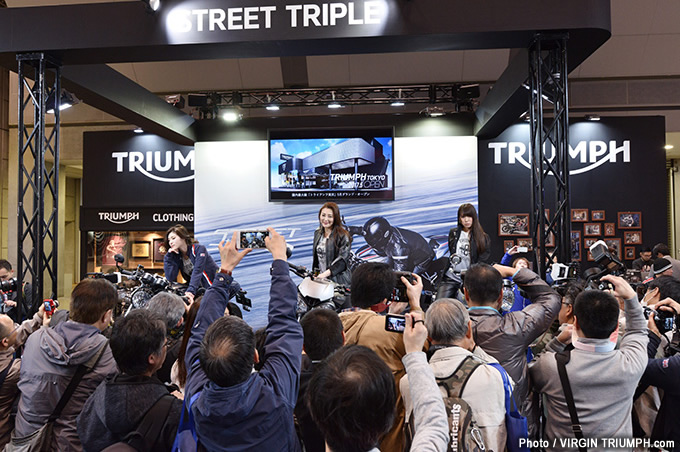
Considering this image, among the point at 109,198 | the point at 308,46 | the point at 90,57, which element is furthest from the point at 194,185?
the point at 308,46

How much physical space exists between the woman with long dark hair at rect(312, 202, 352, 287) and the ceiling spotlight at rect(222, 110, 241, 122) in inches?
152

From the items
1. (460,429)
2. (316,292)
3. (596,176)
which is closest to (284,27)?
(316,292)

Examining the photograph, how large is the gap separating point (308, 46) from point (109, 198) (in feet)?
19.6

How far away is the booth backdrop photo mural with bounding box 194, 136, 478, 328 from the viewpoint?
8133 mm

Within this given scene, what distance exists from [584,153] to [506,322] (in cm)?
710

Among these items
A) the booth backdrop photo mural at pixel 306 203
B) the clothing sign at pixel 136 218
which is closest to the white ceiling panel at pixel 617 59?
the booth backdrop photo mural at pixel 306 203

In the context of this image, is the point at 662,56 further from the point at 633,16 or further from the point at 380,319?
the point at 380,319

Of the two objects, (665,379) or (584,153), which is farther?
(584,153)

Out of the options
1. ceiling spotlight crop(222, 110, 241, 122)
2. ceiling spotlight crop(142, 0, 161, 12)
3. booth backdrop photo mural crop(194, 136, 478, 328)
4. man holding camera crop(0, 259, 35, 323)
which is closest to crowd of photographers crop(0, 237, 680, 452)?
man holding camera crop(0, 259, 35, 323)

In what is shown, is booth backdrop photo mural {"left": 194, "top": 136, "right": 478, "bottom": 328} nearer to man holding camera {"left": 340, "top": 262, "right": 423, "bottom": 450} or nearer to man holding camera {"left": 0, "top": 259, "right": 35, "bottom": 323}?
man holding camera {"left": 0, "top": 259, "right": 35, "bottom": 323}

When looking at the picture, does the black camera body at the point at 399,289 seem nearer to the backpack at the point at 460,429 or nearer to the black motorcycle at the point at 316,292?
the backpack at the point at 460,429

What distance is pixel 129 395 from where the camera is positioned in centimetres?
164

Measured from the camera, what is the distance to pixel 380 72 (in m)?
9.04

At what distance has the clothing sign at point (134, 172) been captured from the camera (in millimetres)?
9047
